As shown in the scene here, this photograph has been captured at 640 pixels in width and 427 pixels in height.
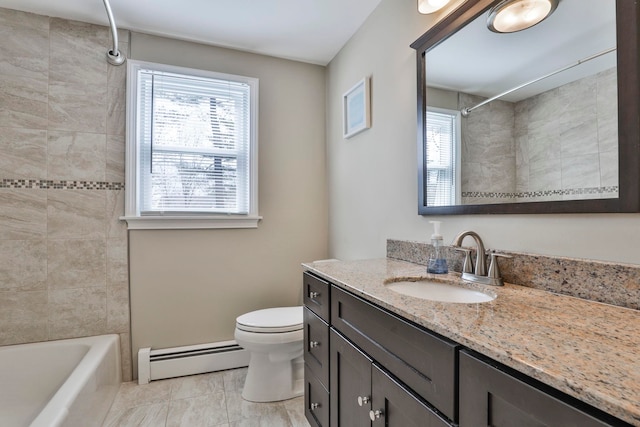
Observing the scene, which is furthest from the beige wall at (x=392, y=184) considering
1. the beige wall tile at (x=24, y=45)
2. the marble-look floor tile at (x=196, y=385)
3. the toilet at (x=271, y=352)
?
the beige wall tile at (x=24, y=45)

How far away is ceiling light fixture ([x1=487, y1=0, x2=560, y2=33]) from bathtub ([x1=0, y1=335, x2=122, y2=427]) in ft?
7.52

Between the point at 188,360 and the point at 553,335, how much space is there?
2.17 m

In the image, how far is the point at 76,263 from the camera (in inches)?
78.8

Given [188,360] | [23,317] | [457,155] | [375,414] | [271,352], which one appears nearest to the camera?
[375,414]

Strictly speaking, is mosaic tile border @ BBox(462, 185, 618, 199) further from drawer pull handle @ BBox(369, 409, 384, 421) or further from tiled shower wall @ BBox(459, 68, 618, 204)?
drawer pull handle @ BBox(369, 409, 384, 421)

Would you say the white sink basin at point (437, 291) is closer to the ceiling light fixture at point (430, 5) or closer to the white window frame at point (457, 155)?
the white window frame at point (457, 155)

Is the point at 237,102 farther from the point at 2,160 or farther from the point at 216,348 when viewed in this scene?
the point at 216,348

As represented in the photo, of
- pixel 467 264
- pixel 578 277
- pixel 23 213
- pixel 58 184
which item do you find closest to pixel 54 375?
pixel 23 213

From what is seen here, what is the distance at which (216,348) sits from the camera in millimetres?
2217

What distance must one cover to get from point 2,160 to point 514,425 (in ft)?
8.78

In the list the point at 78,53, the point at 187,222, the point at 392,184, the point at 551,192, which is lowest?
the point at 187,222

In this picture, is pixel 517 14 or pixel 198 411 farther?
pixel 198 411

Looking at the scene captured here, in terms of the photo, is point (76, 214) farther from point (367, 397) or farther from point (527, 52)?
point (527, 52)

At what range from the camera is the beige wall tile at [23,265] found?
6.18 feet
